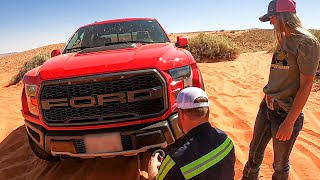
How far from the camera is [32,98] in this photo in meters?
3.63

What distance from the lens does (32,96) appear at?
3.62 m

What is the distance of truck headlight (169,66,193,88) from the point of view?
11.4 feet

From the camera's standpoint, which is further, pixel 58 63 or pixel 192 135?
pixel 58 63

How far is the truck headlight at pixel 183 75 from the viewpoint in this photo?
3.48 meters

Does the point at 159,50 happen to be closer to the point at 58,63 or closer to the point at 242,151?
the point at 58,63

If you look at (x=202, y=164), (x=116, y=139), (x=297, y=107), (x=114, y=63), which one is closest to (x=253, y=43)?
(x=114, y=63)

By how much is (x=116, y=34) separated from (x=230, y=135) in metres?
2.44

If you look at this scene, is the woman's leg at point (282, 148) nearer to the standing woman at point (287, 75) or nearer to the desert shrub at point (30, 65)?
the standing woman at point (287, 75)

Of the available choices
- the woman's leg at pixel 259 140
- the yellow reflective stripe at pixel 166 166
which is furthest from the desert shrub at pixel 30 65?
the yellow reflective stripe at pixel 166 166

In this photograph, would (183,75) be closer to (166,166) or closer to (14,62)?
(166,166)

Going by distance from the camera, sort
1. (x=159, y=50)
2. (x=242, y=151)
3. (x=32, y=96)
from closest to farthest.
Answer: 1. (x=32, y=96)
2. (x=159, y=50)
3. (x=242, y=151)

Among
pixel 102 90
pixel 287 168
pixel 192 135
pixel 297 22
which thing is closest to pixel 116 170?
pixel 102 90

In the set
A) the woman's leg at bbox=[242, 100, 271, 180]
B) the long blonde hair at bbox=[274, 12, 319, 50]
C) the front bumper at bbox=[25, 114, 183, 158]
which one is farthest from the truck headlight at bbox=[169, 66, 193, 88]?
the long blonde hair at bbox=[274, 12, 319, 50]

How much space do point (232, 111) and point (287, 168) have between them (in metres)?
3.33
